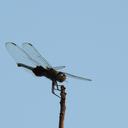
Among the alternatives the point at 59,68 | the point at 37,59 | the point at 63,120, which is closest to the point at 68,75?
the point at 59,68

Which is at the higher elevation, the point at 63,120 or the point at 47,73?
the point at 47,73

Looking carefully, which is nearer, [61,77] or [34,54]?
[61,77]

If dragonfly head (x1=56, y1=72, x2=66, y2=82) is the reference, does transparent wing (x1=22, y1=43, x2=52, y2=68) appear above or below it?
above

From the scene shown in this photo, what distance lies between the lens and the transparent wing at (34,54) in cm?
1248

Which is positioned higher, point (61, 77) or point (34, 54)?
point (34, 54)

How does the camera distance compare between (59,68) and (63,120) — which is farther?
(59,68)

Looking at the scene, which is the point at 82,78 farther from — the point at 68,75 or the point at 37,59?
the point at 37,59

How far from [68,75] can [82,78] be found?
0.39 metres

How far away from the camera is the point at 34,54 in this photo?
13156 millimetres

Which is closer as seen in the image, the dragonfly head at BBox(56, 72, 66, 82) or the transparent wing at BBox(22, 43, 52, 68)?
the dragonfly head at BBox(56, 72, 66, 82)

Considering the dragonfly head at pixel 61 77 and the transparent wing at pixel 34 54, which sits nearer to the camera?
the dragonfly head at pixel 61 77

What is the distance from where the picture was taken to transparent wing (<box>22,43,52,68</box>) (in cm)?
1248

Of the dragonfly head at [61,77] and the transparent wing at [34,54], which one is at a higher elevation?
the transparent wing at [34,54]

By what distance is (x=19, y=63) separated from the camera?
12.3m
